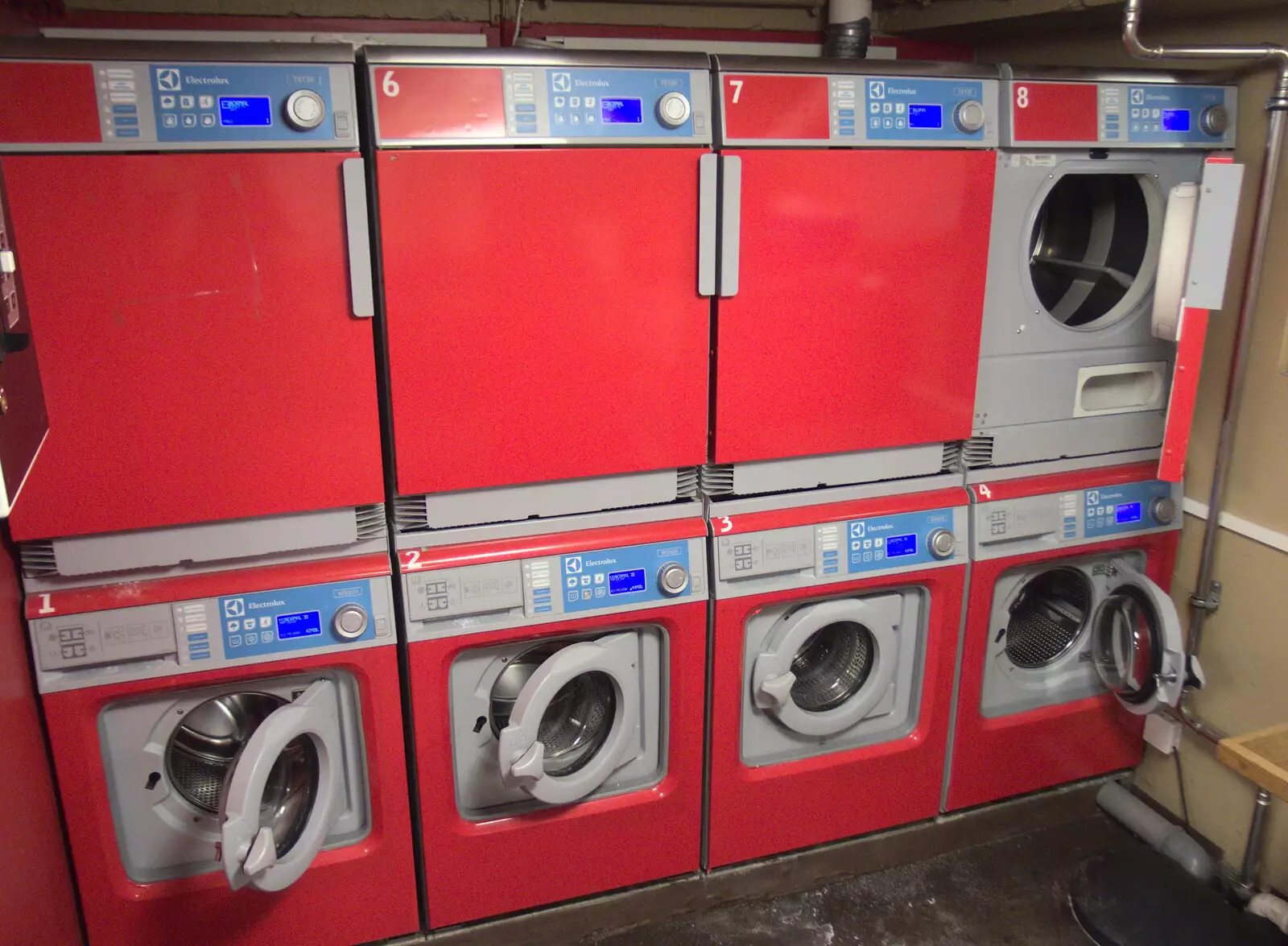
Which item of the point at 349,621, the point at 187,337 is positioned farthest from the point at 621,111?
the point at 349,621

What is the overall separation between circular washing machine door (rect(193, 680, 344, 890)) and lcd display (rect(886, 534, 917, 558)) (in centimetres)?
138

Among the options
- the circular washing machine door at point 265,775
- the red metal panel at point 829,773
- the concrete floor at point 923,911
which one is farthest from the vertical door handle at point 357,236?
the concrete floor at point 923,911

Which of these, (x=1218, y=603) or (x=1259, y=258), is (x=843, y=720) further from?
(x=1259, y=258)

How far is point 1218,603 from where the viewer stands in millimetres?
2699

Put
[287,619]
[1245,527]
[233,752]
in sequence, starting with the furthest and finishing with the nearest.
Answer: [1245,527] → [233,752] → [287,619]

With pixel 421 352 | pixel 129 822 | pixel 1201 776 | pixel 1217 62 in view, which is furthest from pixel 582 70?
pixel 1201 776

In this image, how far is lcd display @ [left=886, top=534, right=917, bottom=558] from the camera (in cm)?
249

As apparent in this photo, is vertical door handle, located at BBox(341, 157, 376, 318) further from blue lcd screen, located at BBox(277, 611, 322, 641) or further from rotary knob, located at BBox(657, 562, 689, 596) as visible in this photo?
rotary knob, located at BBox(657, 562, 689, 596)

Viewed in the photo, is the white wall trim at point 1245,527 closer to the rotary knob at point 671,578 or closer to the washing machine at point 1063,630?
the washing machine at point 1063,630

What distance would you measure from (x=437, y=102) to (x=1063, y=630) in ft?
7.44

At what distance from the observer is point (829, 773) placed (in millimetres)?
2619

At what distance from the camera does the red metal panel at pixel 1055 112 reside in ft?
7.52

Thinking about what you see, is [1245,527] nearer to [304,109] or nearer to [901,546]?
[901,546]

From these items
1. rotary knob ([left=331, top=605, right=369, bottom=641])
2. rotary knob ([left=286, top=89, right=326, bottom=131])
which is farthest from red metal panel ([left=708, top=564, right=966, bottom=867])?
rotary knob ([left=286, top=89, right=326, bottom=131])
